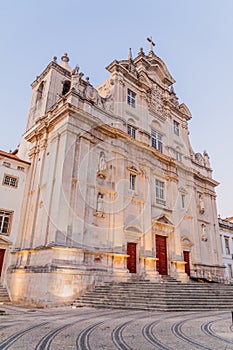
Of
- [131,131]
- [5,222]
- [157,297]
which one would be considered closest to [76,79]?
[131,131]

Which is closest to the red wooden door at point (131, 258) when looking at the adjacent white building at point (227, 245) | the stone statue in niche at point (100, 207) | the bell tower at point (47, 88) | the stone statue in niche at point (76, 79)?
the stone statue in niche at point (100, 207)

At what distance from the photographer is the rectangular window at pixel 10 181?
16781 millimetres

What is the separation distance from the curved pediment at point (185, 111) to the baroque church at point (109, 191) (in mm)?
1500

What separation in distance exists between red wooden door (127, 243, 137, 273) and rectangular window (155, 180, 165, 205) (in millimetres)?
4680

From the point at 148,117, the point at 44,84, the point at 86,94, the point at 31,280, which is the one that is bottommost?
the point at 31,280

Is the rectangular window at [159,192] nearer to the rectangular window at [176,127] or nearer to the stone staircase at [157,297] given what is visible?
the rectangular window at [176,127]

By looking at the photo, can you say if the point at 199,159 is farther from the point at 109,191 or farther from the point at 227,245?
the point at 109,191

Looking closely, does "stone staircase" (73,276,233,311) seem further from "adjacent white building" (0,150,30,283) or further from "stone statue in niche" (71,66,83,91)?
"stone statue in niche" (71,66,83,91)

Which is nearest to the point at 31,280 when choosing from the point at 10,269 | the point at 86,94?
the point at 10,269

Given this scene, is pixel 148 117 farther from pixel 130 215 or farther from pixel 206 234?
pixel 206 234

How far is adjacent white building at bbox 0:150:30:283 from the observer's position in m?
15.7

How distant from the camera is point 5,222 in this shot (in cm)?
1605

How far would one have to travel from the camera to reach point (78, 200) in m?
15.0

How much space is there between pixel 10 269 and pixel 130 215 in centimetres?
825
